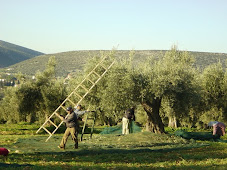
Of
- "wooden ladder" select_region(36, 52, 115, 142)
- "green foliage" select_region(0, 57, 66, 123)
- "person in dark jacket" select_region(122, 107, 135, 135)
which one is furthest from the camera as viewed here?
"green foliage" select_region(0, 57, 66, 123)

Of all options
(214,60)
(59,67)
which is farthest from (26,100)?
(59,67)

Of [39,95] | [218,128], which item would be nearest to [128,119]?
[218,128]

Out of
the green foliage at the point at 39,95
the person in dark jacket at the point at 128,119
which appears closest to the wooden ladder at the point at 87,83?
the person in dark jacket at the point at 128,119

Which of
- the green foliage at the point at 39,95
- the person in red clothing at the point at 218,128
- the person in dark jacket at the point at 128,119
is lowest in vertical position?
the person in red clothing at the point at 218,128

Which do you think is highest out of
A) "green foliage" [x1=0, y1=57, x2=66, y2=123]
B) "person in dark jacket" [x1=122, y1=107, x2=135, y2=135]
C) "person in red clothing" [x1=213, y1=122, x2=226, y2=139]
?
"green foliage" [x1=0, y1=57, x2=66, y2=123]

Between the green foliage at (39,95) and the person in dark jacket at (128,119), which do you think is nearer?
the person in dark jacket at (128,119)

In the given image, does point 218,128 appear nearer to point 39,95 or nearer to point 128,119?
point 128,119

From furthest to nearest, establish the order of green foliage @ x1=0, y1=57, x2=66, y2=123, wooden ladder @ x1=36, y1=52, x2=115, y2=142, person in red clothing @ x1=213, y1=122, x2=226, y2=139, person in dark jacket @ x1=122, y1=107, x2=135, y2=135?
green foliage @ x1=0, y1=57, x2=66, y2=123 → person in red clothing @ x1=213, y1=122, x2=226, y2=139 → person in dark jacket @ x1=122, y1=107, x2=135, y2=135 → wooden ladder @ x1=36, y1=52, x2=115, y2=142

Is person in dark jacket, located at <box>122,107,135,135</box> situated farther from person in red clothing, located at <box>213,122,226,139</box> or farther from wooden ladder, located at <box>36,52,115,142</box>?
person in red clothing, located at <box>213,122,226,139</box>

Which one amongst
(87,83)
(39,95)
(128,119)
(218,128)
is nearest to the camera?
(128,119)

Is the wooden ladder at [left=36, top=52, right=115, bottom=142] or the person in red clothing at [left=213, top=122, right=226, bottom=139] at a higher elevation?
the wooden ladder at [left=36, top=52, right=115, bottom=142]

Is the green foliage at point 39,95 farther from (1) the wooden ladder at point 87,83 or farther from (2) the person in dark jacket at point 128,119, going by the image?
(2) the person in dark jacket at point 128,119

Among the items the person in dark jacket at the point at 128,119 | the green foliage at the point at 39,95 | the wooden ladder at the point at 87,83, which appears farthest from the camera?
the green foliage at the point at 39,95

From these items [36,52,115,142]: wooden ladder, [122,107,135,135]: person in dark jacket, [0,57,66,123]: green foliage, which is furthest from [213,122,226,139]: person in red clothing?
[0,57,66,123]: green foliage
